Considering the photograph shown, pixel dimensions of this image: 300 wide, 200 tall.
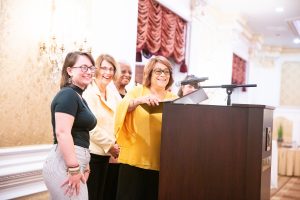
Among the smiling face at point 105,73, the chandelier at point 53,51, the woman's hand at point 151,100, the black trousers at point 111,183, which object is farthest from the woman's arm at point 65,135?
the chandelier at point 53,51

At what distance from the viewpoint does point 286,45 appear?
10.8 metres

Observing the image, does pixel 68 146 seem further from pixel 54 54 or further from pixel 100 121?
pixel 54 54

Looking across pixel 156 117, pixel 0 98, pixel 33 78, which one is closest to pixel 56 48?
pixel 33 78

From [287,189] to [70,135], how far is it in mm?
5946

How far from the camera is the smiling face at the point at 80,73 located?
6.22 feet

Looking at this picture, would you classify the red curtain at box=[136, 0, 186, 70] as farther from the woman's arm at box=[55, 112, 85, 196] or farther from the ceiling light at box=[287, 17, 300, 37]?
the woman's arm at box=[55, 112, 85, 196]

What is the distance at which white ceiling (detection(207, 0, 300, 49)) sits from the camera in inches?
272

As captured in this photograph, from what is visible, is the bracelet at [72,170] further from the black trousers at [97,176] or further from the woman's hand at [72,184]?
the black trousers at [97,176]

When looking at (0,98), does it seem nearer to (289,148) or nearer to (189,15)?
(189,15)

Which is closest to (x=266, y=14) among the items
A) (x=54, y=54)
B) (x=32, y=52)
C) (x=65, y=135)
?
(x=54, y=54)

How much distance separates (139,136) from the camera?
85.0 inches

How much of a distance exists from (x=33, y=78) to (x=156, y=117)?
1.16 m

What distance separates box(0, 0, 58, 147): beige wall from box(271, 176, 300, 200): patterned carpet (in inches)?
169

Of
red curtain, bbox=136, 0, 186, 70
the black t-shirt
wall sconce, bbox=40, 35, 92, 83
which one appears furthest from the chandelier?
red curtain, bbox=136, 0, 186, 70
